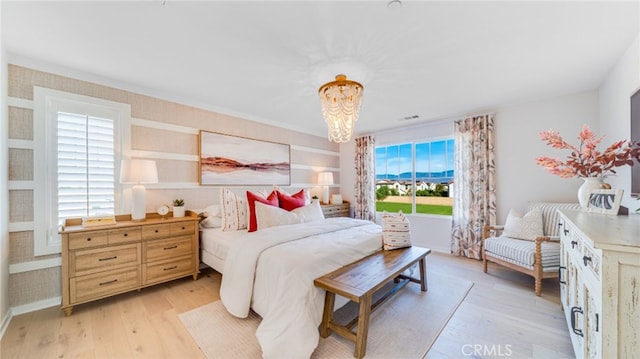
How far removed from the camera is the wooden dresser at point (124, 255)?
7.29 ft

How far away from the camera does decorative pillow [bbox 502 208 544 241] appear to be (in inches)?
119

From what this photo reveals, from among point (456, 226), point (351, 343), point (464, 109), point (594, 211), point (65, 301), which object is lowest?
point (351, 343)

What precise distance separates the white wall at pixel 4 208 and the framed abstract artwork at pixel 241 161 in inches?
67.2

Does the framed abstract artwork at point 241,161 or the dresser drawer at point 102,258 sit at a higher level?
the framed abstract artwork at point 241,161

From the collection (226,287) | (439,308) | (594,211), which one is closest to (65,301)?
(226,287)

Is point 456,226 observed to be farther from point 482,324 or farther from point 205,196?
point 205,196

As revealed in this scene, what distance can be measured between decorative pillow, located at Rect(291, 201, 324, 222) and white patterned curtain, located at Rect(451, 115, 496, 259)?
2.45 metres

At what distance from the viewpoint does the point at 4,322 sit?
6.59ft

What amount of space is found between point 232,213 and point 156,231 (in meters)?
0.83

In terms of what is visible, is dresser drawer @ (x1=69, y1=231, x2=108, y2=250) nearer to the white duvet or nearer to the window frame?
the window frame

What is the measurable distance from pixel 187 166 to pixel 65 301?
5.96 ft

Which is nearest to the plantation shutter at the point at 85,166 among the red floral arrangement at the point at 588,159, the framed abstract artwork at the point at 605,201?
the red floral arrangement at the point at 588,159

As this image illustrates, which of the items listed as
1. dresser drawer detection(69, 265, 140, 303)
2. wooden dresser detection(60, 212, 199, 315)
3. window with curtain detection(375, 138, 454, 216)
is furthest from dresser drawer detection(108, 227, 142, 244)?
window with curtain detection(375, 138, 454, 216)

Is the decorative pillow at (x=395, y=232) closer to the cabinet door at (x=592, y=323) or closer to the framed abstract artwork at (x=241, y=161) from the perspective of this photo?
the cabinet door at (x=592, y=323)
